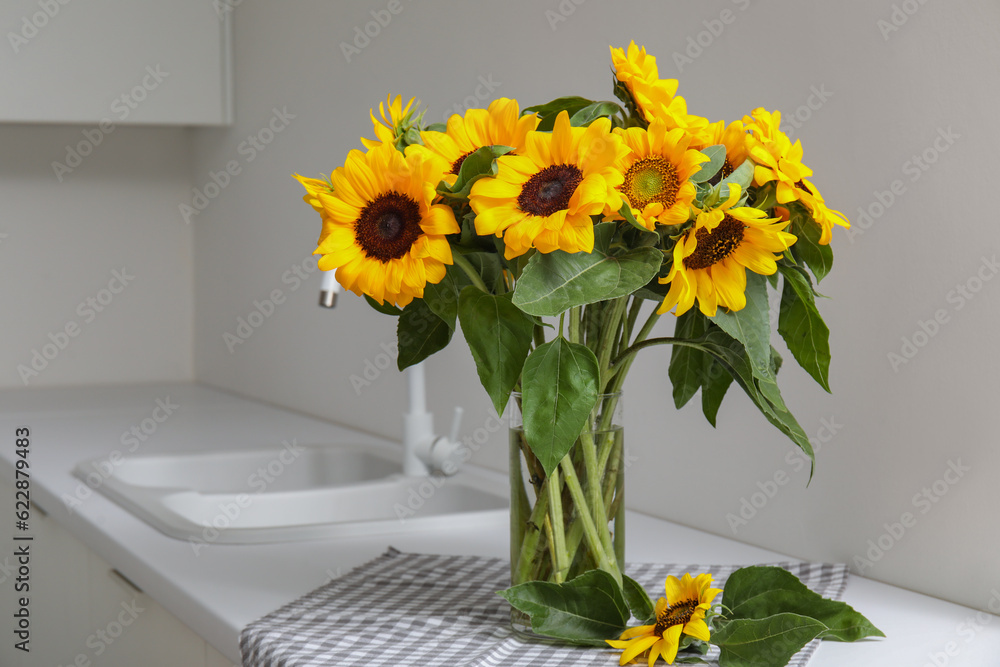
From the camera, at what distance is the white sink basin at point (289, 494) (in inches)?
44.9

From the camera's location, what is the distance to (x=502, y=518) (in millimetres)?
1208

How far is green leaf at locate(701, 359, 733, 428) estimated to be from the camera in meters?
0.78

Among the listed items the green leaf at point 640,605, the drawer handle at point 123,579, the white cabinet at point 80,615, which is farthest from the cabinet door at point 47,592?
the green leaf at point 640,605

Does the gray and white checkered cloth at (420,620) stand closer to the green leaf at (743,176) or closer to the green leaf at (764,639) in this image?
the green leaf at (764,639)

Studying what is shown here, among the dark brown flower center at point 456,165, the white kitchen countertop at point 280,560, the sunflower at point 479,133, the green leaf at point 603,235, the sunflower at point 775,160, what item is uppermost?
the sunflower at point 775,160

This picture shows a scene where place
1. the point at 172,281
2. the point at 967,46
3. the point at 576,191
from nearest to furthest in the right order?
the point at 576,191 < the point at 967,46 < the point at 172,281

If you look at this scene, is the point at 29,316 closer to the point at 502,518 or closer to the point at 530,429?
the point at 502,518

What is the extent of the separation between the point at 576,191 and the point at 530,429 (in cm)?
15

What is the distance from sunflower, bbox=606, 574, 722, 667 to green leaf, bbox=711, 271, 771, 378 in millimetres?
164

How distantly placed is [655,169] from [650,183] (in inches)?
0.4

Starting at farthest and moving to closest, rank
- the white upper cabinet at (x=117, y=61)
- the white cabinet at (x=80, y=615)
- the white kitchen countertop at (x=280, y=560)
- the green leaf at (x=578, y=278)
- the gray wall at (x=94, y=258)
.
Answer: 1. the gray wall at (x=94, y=258)
2. the white upper cabinet at (x=117, y=61)
3. the white cabinet at (x=80, y=615)
4. the white kitchen countertop at (x=280, y=560)
5. the green leaf at (x=578, y=278)

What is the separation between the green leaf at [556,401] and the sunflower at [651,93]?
17cm

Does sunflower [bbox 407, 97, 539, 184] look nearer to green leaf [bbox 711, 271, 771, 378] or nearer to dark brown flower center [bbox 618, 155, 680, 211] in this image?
dark brown flower center [bbox 618, 155, 680, 211]

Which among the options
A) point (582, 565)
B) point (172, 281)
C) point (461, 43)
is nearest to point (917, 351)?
point (582, 565)
